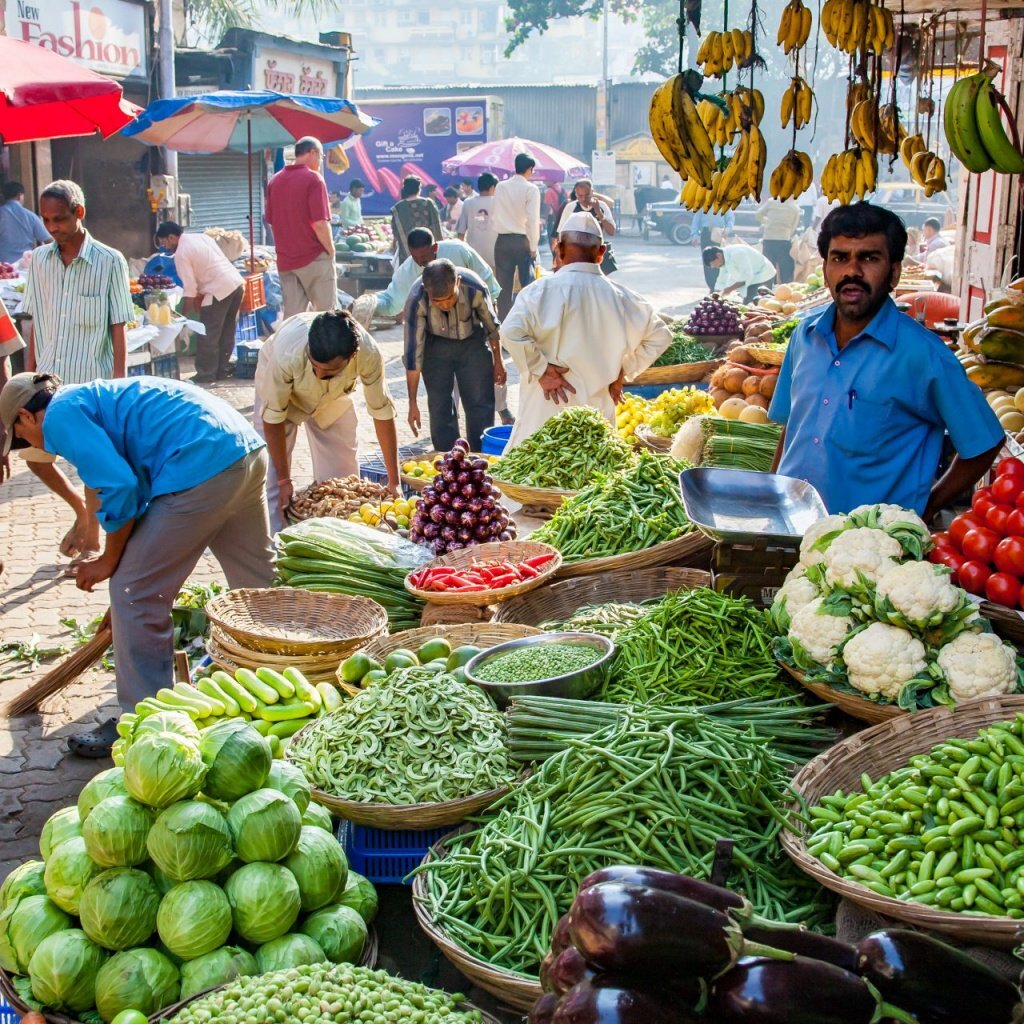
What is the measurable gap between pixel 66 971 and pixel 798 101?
3908 millimetres

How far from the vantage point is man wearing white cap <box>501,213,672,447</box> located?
6578 millimetres

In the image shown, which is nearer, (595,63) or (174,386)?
(174,386)

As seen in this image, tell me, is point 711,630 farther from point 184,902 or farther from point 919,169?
point 919,169

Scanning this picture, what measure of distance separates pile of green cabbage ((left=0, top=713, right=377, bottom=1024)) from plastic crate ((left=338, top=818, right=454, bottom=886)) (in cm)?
30

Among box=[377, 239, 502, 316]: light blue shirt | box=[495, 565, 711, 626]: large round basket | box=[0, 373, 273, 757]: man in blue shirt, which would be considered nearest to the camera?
box=[495, 565, 711, 626]: large round basket

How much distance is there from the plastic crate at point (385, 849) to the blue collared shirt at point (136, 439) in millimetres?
1999

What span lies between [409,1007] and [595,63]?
120 meters

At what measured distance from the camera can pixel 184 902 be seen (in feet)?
8.59

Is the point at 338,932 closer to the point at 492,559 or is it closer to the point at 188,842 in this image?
the point at 188,842

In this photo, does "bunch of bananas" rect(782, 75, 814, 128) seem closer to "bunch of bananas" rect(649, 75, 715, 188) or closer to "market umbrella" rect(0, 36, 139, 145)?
"bunch of bananas" rect(649, 75, 715, 188)

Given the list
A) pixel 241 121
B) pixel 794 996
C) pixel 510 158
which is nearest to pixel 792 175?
pixel 794 996

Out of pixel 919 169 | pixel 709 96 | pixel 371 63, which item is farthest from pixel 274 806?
pixel 371 63

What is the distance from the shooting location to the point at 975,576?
10.7ft

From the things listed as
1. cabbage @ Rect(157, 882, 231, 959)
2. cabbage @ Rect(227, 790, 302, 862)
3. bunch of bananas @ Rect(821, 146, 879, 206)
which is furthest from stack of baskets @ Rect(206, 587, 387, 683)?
bunch of bananas @ Rect(821, 146, 879, 206)
